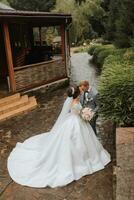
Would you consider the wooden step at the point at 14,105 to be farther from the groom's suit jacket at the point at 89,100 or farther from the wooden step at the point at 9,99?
the groom's suit jacket at the point at 89,100

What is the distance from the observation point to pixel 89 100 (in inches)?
229

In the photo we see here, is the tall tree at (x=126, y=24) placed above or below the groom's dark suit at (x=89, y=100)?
above

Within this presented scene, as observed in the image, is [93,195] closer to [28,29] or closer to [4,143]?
[4,143]

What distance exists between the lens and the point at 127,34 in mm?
12898

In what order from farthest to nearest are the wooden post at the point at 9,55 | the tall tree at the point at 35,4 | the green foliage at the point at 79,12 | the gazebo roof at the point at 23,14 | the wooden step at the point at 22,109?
the tall tree at the point at 35,4, the green foliage at the point at 79,12, the wooden post at the point at 9,55, the gazebo roof at the point at 23,14, the wooden step at the point at 22,109

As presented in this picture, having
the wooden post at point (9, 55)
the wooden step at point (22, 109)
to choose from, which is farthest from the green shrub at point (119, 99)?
the wooden post at point (9, 55)

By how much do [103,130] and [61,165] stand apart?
2.54 metres

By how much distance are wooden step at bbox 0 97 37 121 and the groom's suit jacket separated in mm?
3918

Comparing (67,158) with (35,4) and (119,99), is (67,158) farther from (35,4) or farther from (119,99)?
(35,4)

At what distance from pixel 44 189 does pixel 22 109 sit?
16.0 ft

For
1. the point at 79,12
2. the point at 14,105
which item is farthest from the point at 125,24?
the point at 79,12

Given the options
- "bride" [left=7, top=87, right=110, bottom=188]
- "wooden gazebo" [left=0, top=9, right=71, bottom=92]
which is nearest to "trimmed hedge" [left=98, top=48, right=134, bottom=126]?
"bride" [left=7, top=87, right=110, bottom=188]

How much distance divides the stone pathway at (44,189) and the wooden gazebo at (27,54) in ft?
4.46

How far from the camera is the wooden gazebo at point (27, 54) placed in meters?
10.1
